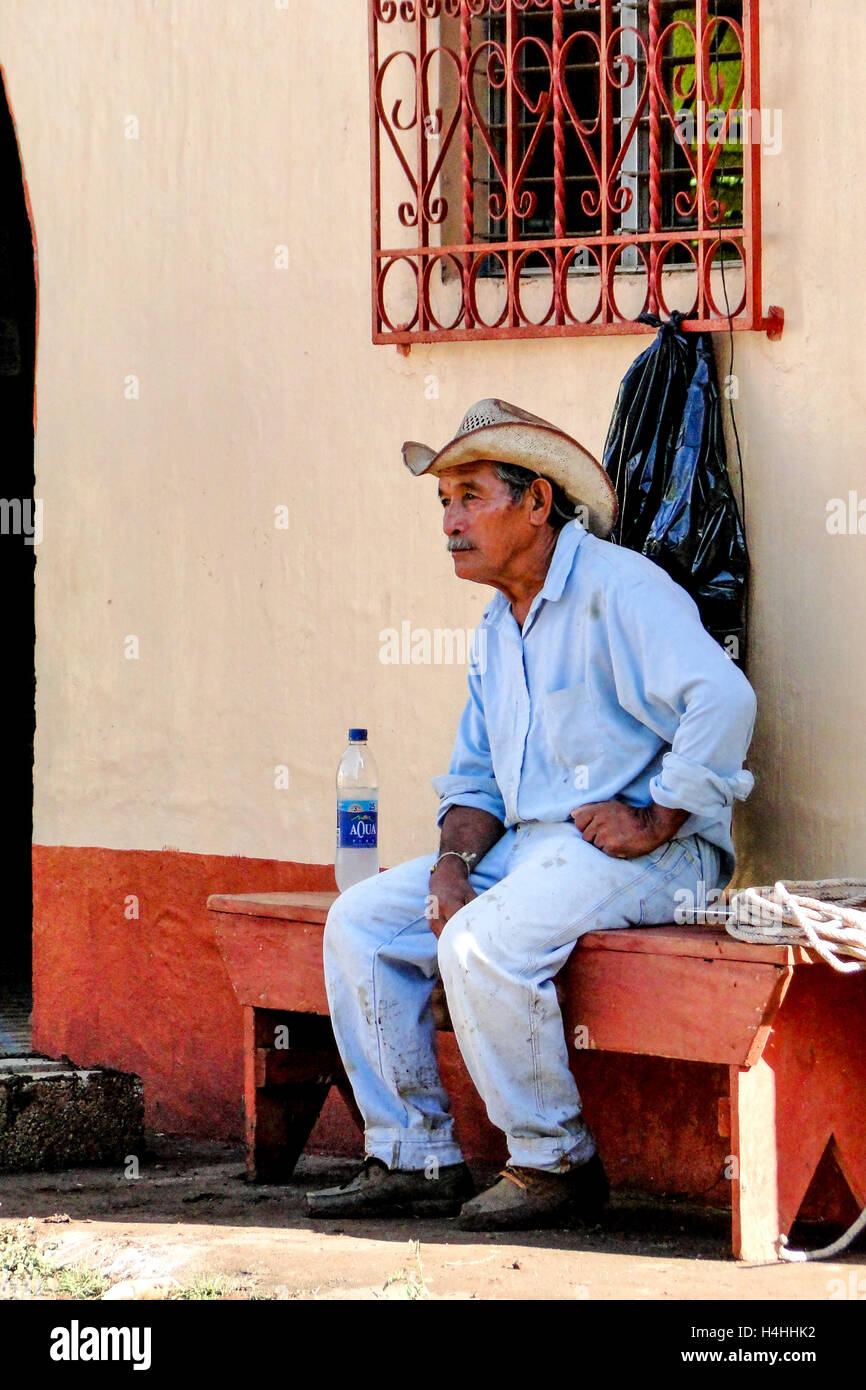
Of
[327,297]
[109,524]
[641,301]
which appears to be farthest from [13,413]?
[641,301]

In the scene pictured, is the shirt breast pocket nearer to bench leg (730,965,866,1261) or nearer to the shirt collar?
the shirt collar

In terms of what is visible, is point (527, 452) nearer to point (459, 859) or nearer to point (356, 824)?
point (459, 859)

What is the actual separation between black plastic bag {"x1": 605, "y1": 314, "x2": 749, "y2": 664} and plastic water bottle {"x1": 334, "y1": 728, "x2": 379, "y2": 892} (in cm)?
93

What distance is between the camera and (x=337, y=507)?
5.78 m

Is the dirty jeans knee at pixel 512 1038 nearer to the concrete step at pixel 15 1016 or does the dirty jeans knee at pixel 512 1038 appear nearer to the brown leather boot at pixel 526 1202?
the brown leather boot at pixel 526 1202

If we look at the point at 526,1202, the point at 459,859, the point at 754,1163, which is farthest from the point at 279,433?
the point at 754,1163

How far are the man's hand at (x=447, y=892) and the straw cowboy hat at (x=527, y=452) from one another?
34.7 inches

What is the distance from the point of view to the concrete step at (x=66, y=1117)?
217 inches

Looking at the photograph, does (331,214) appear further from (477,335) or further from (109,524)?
(109,524)

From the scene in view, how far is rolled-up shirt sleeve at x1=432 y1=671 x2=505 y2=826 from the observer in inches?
198

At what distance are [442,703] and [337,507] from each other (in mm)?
633

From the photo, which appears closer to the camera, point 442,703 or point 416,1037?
point 416,1037

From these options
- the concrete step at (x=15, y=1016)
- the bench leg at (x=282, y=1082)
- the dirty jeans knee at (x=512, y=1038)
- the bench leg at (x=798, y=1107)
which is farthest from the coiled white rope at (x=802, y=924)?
the concrete step at (x=15, y=1016)

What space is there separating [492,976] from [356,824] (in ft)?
3.21
